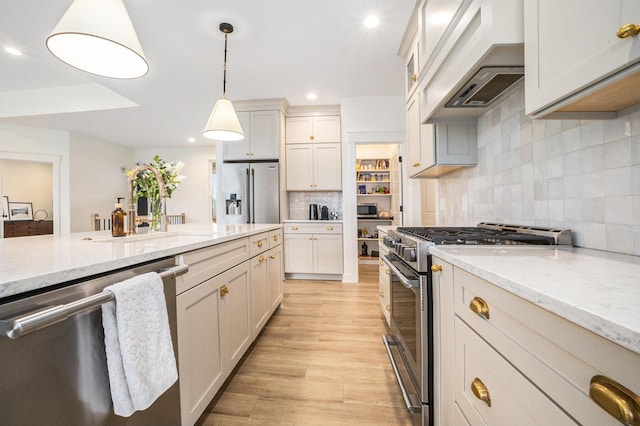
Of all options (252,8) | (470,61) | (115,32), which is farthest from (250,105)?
(470,61)

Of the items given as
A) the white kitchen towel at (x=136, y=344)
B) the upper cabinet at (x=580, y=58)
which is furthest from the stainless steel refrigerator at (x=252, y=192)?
the upper cabinet at (x=580, y=58)

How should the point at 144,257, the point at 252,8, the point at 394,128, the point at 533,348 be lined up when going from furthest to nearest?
the point at 394,128, the point at 252,8, the point at 144,257, the point at 533,348

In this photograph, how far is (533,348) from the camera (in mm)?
531

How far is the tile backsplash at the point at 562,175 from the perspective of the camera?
0.86 meters

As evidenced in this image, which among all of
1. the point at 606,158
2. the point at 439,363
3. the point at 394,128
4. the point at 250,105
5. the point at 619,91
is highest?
the point at 250,105

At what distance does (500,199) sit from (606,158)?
672 mm

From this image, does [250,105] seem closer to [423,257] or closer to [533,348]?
[423,257]

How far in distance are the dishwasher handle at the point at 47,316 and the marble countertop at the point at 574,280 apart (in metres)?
0.97

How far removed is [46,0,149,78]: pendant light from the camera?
3.32ft

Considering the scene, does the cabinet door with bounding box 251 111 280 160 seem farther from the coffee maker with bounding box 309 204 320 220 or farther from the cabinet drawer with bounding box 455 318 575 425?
the cabinet drawer with bounding box 455 318 575 425

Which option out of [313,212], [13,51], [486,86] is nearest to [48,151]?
[13,51]

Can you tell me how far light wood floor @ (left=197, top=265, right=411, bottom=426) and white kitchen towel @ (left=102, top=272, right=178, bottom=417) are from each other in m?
0.74

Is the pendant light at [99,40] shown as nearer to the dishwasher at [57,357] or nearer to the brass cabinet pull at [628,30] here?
the dishwasher at [57,357]

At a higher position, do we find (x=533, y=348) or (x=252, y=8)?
(x=252, y=8)
